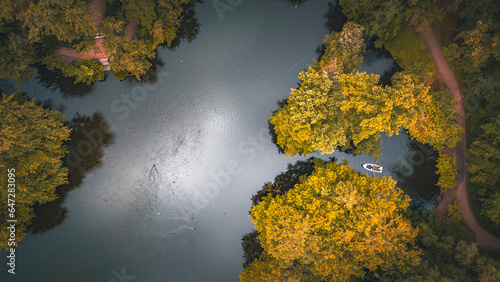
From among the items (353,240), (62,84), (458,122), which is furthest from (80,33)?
(458,122)

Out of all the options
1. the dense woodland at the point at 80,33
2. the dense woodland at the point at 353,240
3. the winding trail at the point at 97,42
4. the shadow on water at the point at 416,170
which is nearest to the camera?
the dense woodland at the point at 80,33

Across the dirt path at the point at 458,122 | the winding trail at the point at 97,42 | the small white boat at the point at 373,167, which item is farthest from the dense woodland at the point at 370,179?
the winding trail at the point at 97,42

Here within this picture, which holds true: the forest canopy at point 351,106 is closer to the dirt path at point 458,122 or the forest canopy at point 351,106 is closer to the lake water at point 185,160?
the dirt path at point 458,122

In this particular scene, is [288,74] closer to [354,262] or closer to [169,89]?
[169,89]

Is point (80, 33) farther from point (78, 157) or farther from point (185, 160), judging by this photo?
point (185, 160)

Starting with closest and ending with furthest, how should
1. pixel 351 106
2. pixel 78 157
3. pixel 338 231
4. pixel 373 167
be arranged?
pixel 338 231 < pixel 351 106 < pixel 78 157 < pixel 373 167

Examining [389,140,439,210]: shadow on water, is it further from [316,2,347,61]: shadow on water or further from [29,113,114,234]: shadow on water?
[29,113,114,234]: shadow on water
